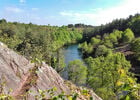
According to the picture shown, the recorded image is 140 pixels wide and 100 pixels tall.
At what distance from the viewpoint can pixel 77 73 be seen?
38219mm

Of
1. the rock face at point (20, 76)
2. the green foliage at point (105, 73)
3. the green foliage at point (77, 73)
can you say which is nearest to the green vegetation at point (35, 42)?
the rock face at point (20, 76)

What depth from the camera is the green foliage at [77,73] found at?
3775 centimetres

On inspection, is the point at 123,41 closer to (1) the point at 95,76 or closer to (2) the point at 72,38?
(1) the point at 95,76

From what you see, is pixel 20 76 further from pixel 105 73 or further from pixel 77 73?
pixel 77 73

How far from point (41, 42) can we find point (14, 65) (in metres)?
55.9

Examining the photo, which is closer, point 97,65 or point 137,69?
→ point 97,65

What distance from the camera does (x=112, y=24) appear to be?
356ft

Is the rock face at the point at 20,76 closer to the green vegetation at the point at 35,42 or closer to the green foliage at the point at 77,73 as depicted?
the green vegetation at the point at 35,42

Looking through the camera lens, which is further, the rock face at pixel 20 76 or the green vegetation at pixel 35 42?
the green vegetation at pixel 35 42

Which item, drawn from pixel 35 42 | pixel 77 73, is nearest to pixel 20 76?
pixel 77 73

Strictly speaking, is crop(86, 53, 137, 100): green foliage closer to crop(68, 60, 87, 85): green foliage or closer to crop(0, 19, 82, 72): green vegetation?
crop(68, 60, 87, 85): green foliage

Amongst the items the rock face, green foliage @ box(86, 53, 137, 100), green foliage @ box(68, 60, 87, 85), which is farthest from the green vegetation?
green foliage @ box(86, 53, 137, 100)

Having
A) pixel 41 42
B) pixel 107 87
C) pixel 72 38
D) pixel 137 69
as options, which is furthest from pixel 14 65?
pixel 72 38

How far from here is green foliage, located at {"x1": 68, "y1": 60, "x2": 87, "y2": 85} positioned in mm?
37750
